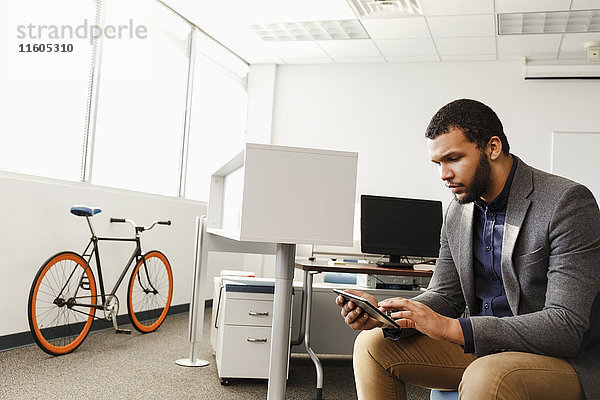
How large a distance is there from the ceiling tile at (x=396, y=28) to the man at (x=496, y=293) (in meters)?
3.88

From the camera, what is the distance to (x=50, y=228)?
3945mm

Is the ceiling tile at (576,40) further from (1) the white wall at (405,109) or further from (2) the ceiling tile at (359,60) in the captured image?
(2) the ceiling tile at (359,60)

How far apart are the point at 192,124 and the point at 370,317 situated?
4.53 m

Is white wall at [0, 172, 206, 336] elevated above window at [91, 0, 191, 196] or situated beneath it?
situated beneath

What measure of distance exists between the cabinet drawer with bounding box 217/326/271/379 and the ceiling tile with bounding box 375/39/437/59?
141 inches

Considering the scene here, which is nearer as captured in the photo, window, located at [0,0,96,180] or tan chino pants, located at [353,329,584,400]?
tan chino pants, located at [353,329,584,400]

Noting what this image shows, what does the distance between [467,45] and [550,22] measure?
843 mm

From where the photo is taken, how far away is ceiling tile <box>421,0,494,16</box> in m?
4.79

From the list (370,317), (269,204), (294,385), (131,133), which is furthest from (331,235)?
(131,133)

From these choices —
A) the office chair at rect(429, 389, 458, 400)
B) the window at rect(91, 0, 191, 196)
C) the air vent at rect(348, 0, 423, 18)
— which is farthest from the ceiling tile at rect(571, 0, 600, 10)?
the office chair at rect(429, 389, 458, 400)

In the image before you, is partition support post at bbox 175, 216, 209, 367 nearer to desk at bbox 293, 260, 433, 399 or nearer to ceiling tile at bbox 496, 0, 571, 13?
desk at bbox 293, 260, 433, 399

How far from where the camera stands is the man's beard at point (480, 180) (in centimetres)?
154

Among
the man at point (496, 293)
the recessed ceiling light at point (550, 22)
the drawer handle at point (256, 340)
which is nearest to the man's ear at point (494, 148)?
the man at point (496, 293)

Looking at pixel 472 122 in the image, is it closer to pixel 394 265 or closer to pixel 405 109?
pixel 394 265
